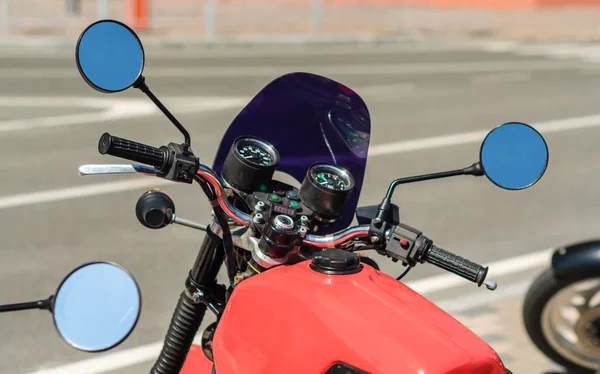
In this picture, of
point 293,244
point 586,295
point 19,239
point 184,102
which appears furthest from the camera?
point 184,102

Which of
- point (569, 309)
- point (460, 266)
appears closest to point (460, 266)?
point (460, 266)

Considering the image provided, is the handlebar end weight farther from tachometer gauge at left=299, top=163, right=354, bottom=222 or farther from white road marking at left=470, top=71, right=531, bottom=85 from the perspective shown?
white road marking at left=470, top=71, right=531, bottom=85

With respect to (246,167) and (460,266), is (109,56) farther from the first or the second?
(460,266)

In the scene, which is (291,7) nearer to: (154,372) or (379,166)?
(379,166)

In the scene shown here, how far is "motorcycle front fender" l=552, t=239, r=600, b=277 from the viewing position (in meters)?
3.70

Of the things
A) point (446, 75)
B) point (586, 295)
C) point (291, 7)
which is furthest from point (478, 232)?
point (291, 7)

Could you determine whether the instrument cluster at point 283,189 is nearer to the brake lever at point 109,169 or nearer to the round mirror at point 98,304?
the brake lever at point 109,169

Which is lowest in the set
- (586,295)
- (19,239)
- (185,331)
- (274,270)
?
(19,239)

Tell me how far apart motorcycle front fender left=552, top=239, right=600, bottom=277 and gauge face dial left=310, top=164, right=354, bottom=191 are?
1.75 meters

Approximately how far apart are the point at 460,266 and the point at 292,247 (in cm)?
51

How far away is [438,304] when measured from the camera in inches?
201

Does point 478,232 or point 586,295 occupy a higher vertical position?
point 586,295

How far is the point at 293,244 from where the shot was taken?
220cm

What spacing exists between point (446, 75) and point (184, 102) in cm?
624
